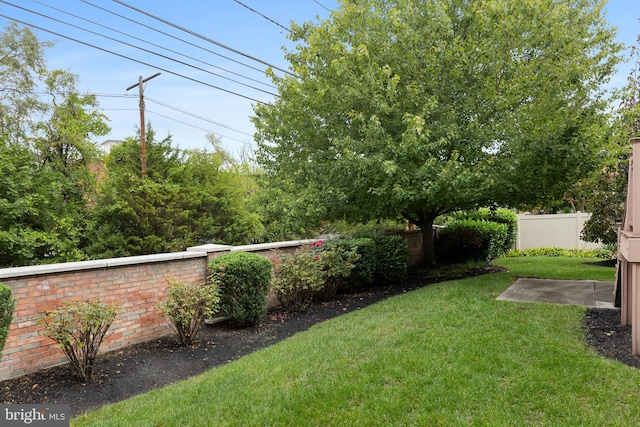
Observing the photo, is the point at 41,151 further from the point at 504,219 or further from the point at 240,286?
the point at 504,219

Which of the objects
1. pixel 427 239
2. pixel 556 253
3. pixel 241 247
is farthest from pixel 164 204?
pixel 556 253

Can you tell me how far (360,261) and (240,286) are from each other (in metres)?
3.26

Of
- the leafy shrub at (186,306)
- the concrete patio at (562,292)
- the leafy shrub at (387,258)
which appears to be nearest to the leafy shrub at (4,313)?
the leafy shrub at (186,306)

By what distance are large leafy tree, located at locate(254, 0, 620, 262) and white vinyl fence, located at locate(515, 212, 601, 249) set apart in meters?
6.85

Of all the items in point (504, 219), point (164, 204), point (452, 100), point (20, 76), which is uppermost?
point (20, 76)

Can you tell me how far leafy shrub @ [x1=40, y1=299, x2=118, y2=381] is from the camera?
14.3 ft

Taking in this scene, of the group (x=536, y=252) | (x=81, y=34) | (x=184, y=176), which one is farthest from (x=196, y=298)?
(x=536, y=252)

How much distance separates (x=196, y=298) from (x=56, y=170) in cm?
1129

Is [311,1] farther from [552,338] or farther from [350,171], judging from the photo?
[552,338]

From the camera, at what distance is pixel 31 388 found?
413 cm

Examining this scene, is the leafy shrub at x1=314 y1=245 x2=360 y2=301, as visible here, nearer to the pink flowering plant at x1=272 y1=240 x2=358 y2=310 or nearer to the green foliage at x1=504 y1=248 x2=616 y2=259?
the pink flowering plant at x1=272 y1=240 x2=358 y2=310

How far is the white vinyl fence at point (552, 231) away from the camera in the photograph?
14484 mm

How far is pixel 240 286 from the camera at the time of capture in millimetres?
6289

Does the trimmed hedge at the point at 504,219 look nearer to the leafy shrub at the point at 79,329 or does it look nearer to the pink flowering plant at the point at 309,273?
the pink flowering plant at the point at 309,273
